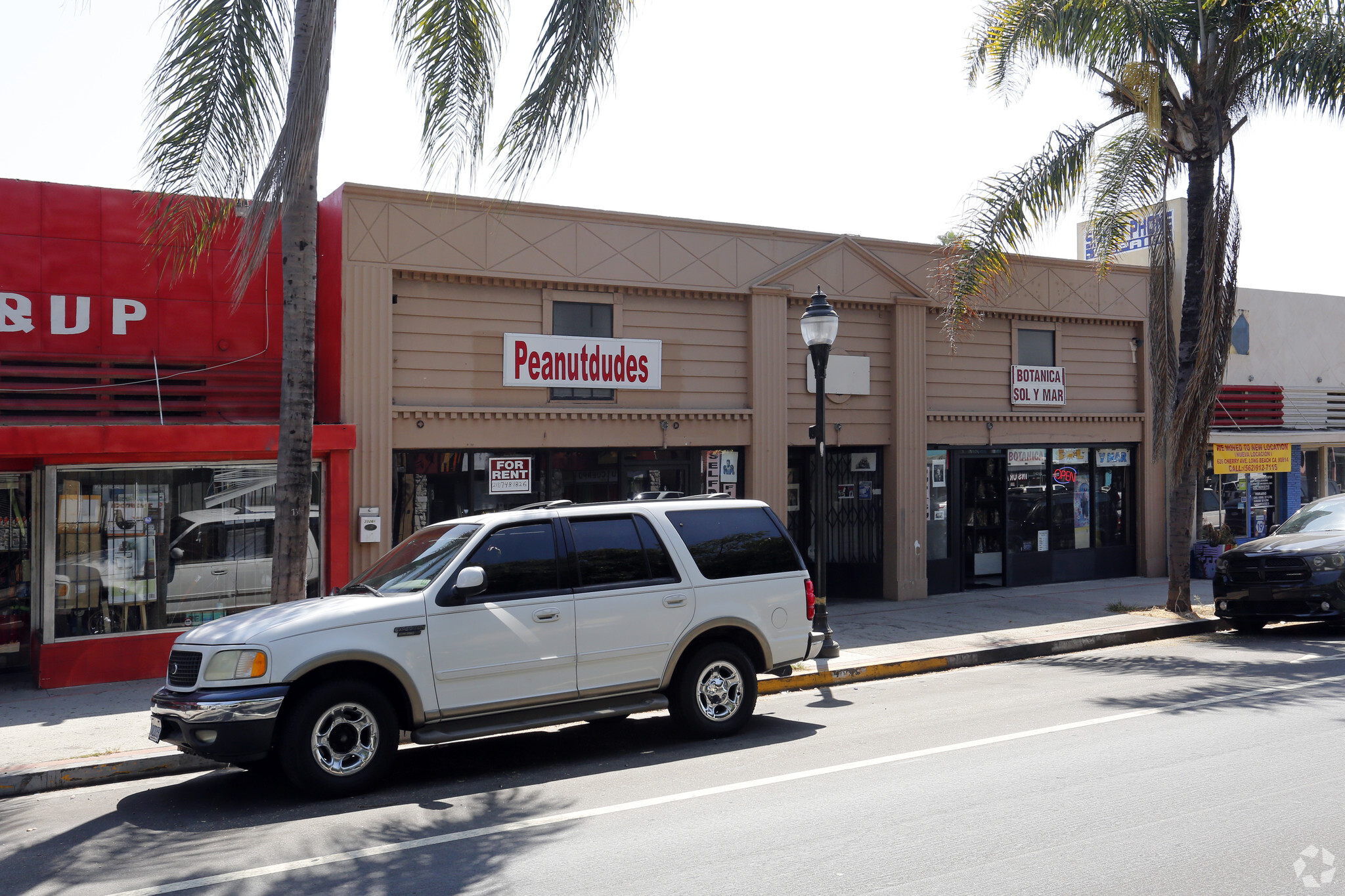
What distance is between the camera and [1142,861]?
17.0 feet

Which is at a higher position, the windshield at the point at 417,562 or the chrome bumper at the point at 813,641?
the windshield at the point at 417,562

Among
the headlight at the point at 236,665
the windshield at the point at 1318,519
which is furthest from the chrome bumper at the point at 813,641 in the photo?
the windshield at the point at 1318,519

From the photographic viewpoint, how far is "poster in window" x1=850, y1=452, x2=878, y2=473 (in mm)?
17047

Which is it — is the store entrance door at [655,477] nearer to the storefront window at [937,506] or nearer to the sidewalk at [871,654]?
the sidewalk at [871,654]

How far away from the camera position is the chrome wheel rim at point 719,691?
8430mm

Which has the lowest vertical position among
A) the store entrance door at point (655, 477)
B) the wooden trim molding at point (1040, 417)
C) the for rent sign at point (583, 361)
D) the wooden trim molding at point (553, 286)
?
the store entrance door at point (655, 477)

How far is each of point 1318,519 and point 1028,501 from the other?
4522mm

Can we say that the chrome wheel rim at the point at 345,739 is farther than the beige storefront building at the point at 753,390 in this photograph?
No

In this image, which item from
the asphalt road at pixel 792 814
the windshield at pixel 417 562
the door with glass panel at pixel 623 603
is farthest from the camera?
the door with glass panel at pixel 623 603

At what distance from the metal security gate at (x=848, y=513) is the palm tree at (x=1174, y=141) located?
276 centimetres

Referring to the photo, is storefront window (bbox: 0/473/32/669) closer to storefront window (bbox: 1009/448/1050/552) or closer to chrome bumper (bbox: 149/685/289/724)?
chrome bumper (bbox: 149/685/289/724)

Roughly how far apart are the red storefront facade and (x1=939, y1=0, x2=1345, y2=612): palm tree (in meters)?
9.57

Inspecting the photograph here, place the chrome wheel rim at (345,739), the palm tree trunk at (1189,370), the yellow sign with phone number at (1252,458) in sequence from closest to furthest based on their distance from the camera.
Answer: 1. the chrome wheel rim at (345,739)
2. the palm tree trunk at (1189,370)
3. the yellow sign with phone number at (1252,458)

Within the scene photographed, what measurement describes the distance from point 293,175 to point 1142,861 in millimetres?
8069
